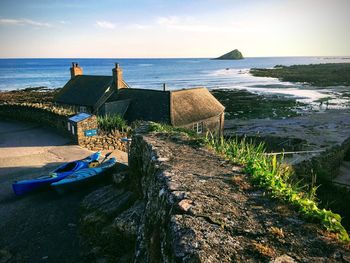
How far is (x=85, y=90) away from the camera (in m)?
30.6

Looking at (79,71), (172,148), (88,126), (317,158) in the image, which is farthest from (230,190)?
(79,71)

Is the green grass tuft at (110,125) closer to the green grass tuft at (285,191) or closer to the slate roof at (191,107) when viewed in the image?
the slate roof at (191,107)

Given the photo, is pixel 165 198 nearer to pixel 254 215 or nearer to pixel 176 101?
pixel 254 215

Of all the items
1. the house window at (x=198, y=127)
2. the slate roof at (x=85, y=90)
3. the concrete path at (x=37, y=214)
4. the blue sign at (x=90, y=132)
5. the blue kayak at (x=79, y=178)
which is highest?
the slate roof at (x=85, y=90)

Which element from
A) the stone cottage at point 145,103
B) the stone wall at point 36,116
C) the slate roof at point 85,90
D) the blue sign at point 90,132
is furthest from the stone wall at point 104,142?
the slate roof at point 85,90

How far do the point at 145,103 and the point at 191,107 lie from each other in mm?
4439

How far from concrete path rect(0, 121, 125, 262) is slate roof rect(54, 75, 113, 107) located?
48.1 feet

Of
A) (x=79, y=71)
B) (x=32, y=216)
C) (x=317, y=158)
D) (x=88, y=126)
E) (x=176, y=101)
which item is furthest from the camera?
(x=79, y=71)

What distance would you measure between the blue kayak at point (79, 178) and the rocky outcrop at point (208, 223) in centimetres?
335

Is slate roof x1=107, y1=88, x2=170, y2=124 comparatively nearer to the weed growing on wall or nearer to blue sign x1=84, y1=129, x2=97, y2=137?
blue sign x1=84, y1=129, x2=97, y2=137

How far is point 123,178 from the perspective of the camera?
9367 millimetres

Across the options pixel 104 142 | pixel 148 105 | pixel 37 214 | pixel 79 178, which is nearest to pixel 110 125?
pixel 104 142

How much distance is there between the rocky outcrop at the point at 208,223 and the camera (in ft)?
10.0

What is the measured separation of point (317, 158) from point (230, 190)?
1536 centimetres
